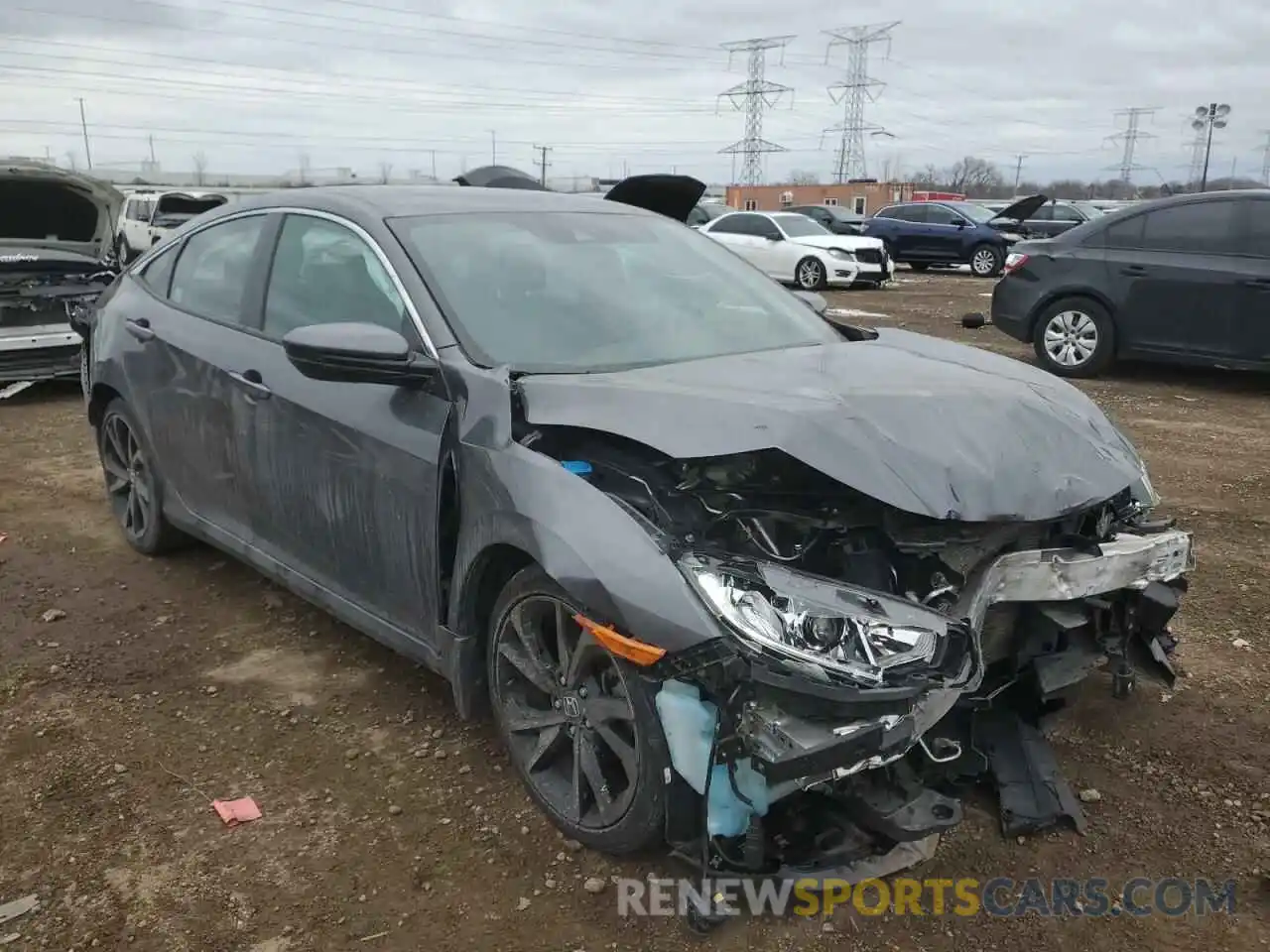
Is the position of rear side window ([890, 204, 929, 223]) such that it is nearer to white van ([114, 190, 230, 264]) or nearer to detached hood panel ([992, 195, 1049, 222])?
detached hood panel ([992, 195, 1049, 222])

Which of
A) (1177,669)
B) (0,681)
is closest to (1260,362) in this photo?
(1177,669)

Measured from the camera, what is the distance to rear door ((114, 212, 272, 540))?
383 centimetres

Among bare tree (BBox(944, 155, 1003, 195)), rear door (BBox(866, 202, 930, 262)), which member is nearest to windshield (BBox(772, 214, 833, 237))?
rear door (BBox(866, 202, 930, 262))

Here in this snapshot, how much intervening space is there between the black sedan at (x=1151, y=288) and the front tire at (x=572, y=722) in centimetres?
767

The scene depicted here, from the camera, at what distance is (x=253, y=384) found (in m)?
3.65

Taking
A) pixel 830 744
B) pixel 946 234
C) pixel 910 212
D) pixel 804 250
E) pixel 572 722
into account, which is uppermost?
pixel 910 212

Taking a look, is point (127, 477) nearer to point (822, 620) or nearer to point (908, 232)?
point (822, 620)

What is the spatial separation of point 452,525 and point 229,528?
1.53 m

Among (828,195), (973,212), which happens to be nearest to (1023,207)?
(973,212)

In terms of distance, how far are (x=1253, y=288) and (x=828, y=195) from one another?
156ft

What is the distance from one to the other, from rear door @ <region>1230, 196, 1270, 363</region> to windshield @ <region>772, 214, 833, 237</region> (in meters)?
10.9

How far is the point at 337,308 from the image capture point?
3.45m

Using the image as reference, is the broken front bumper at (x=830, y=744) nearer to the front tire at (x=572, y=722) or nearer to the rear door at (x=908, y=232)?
the front tire at (x=572, y=722)

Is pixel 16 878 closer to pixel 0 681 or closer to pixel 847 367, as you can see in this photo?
pixel 0 681
